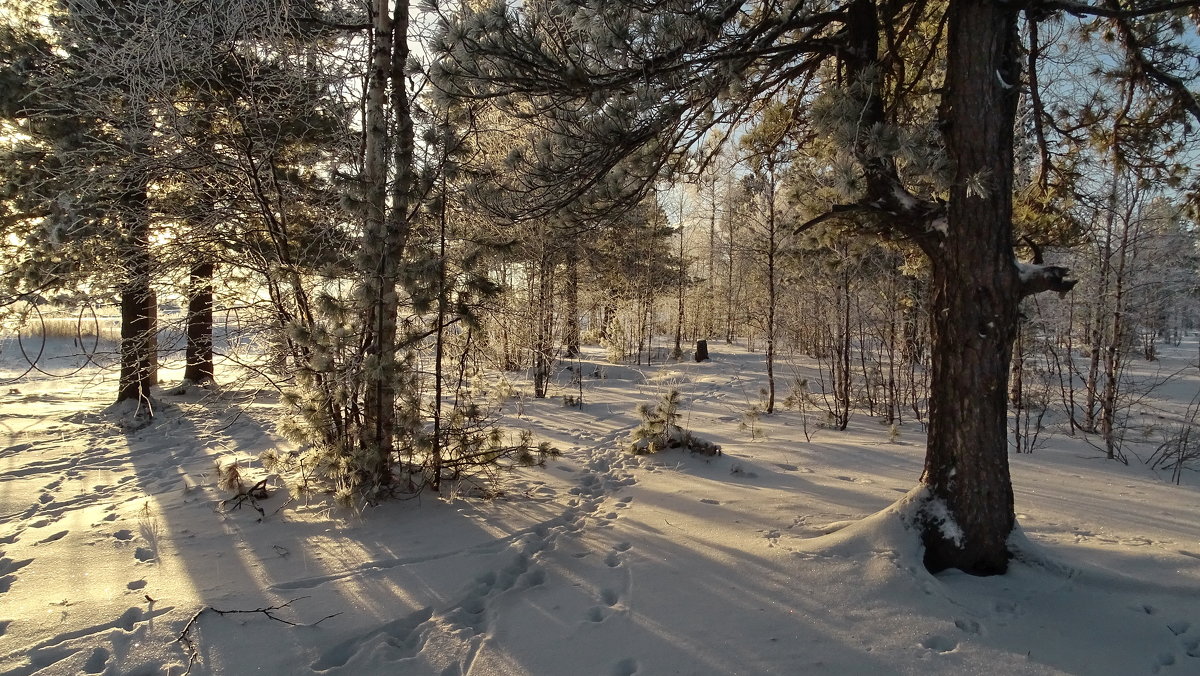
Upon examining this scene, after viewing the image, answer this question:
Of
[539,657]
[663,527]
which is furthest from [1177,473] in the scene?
[539,657]

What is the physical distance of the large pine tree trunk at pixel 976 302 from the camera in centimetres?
293

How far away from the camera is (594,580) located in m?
3.22

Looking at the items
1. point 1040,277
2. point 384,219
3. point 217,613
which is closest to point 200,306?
point 384,219

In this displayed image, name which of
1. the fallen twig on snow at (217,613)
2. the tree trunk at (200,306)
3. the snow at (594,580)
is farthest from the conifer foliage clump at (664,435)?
the tree trunk at (200,306)

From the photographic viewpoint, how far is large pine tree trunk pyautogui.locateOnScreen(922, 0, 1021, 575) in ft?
9.62

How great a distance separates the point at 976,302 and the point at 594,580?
9.37 ft

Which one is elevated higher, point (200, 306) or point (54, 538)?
point (200, 306)

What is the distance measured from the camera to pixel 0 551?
3.58m

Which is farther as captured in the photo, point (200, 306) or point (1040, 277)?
point (200, 306)

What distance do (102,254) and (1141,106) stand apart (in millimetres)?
8685

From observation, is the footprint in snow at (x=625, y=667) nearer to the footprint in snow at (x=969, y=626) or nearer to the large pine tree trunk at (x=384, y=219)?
the footprint in snow at (x=969, y=626)

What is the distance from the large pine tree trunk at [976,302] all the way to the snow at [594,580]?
0.23 meters

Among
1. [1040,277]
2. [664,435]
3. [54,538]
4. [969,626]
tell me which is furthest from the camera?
[664,435]

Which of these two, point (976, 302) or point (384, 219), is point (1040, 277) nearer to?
point (976, 302)
